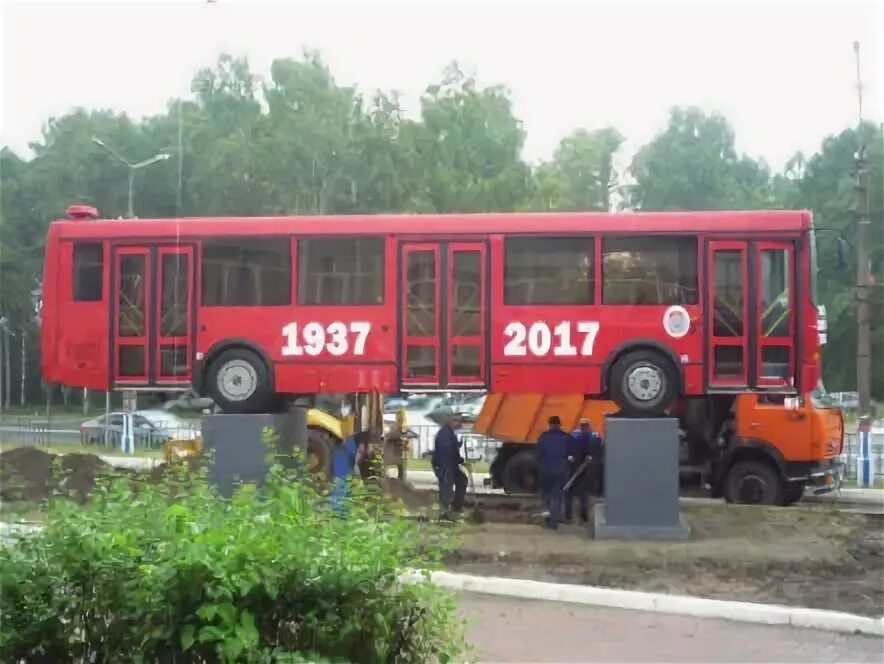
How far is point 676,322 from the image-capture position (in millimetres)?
12852

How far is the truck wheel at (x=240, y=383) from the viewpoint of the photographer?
1333 centimetres

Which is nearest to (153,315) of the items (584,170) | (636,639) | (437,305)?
(437,305)

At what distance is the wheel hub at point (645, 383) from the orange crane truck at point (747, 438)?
8.50 feet

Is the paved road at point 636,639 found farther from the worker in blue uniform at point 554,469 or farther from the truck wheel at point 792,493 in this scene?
the truck wheel at point 792,493

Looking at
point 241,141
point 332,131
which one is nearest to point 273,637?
point 241,141

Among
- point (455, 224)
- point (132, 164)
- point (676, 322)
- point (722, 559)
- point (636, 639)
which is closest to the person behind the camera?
point (636, 639)

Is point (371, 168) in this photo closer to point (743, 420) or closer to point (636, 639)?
point (743, 420)

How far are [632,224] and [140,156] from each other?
24.0 feet

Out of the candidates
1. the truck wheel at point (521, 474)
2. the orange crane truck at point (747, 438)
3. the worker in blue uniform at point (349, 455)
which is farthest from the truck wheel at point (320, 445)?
the truck wheel at point (521, 474)

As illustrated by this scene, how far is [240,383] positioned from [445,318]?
2703 millimetres

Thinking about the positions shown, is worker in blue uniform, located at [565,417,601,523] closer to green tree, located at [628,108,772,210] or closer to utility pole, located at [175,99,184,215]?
green tree, located at [628,108,772,210]

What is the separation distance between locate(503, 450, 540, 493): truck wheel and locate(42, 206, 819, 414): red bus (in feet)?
13.0

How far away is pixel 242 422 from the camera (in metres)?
12.8

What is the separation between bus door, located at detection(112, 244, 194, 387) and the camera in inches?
526
